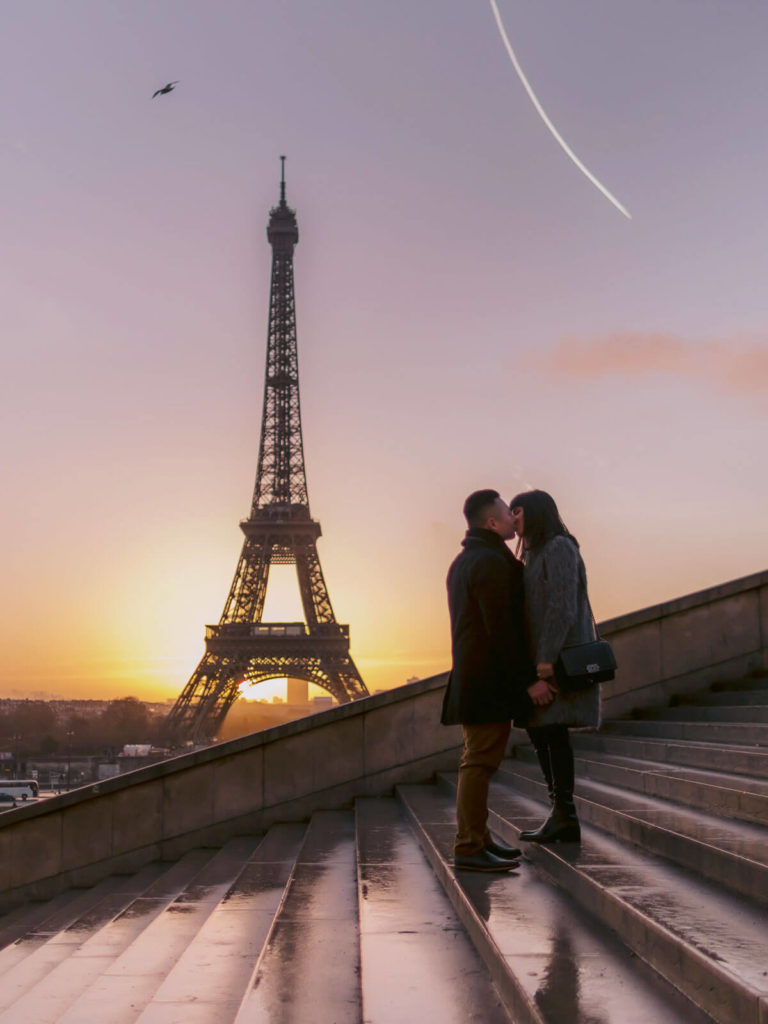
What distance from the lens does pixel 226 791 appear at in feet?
30.1

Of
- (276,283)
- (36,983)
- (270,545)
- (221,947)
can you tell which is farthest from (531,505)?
(276,283)

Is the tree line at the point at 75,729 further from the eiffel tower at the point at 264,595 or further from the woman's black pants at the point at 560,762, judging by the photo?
the woman's black pants at the point at 560,762

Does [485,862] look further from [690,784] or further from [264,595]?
[264,595]

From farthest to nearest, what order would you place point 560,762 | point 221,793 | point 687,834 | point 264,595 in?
point 264,595, point 221,793, point 560,762, point 687,834

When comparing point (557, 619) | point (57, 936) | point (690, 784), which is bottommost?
point (57, 936)

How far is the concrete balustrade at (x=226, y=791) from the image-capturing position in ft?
30.0

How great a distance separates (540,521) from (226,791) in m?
5.10

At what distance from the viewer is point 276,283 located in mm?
58250

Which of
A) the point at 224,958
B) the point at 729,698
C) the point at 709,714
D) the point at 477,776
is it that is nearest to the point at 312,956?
the point at 224,958

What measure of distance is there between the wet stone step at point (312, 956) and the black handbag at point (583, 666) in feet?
4.63

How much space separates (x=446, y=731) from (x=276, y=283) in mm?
51338

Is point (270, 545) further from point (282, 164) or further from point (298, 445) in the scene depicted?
point (282, 164)

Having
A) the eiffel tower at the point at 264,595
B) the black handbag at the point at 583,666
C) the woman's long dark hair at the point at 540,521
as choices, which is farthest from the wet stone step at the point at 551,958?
the eiffel tower at the point at 264,595

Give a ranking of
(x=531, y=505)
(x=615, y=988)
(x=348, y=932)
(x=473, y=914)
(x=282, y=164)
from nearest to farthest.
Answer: (x=615, y=988) < (x=473, y=914) < (x=348, y=932) < (x=531, y=505) < (x=282, y=164)
